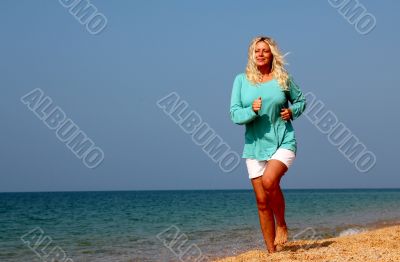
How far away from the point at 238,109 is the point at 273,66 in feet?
1.83

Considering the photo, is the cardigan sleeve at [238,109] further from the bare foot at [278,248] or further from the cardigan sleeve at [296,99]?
the bare foot at [278,248]

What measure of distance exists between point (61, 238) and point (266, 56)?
39.1 ft

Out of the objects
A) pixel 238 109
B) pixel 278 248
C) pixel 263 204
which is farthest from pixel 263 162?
pixel 278 248

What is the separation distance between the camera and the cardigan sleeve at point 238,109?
5324 millimetres

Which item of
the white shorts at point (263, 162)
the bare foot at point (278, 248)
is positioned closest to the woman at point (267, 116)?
the white shorts at point (263, 162)

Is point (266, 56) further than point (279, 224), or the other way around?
point (279, 224)

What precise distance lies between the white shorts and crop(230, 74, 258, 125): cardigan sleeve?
424 millimetres

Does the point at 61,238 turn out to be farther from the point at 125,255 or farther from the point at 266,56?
the point at 266,56

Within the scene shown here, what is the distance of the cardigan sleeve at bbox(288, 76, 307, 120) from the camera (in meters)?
5.51

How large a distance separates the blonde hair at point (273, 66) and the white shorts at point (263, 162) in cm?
62

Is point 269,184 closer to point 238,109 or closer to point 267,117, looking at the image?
point 267,117

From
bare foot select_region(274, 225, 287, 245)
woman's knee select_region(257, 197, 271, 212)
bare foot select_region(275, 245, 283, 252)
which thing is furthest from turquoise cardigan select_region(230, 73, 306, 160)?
bare foot select_region(275, 245, 283, 252)

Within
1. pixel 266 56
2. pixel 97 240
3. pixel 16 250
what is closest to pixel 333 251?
pixel 266 56

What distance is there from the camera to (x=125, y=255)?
11094 mm
